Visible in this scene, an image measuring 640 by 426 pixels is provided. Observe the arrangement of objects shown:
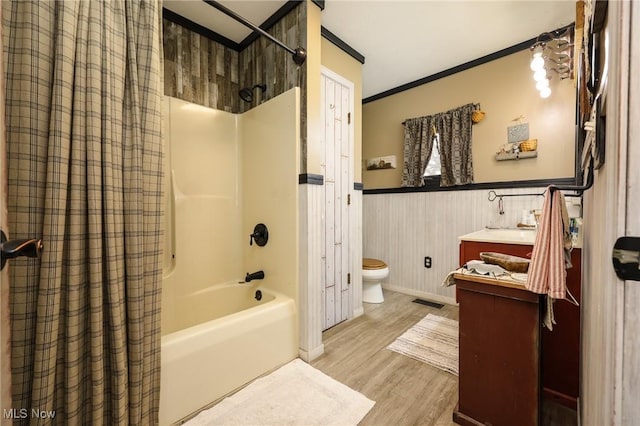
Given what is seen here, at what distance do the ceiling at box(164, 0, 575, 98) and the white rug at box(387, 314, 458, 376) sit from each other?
258cm

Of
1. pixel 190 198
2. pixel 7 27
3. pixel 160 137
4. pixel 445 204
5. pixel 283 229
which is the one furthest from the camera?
pixel 445 204

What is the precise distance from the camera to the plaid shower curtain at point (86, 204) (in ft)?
2.69

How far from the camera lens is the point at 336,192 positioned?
229 cm

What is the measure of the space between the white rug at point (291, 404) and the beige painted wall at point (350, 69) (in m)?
1.76

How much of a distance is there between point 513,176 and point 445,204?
2.14 ft

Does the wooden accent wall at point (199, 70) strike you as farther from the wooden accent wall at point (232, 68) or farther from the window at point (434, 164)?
the window at point (434, 164)

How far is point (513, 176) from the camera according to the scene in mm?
2375

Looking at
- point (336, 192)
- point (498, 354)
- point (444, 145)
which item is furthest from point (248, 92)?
point (498, 354)

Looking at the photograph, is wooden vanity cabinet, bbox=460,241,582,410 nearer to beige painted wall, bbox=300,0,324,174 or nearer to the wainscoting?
the wainscoting

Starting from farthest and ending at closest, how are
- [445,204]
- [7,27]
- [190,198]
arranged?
1. [445,204]
2. [190,198]
3. [7,27]

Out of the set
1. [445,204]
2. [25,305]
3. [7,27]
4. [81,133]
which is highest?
[7,27]

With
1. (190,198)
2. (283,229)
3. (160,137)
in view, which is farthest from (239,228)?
(160,137)

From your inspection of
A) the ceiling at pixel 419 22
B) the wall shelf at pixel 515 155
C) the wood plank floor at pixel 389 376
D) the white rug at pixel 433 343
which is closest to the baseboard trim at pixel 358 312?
the wood plank floor at pixel 389 376

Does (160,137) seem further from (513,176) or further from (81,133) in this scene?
(513,176)
